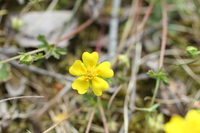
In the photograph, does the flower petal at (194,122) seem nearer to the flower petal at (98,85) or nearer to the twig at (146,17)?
the flower petal at (98,85)


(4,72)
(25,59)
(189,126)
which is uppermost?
(25,59)

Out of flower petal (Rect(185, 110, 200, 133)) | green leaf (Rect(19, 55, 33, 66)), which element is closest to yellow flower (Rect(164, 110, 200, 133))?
flower petal (Rect(185, 110, 200, 133))

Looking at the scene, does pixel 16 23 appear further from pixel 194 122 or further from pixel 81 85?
pixel 194 122

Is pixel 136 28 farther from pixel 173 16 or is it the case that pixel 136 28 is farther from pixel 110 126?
pixel 110 126

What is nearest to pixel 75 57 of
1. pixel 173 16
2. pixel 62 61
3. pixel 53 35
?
pixel 62 61

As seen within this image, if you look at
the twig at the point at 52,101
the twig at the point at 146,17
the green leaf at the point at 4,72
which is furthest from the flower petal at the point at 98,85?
the twig at the point at 146,17

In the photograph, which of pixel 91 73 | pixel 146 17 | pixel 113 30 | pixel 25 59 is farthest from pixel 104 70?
pixel 146 17
